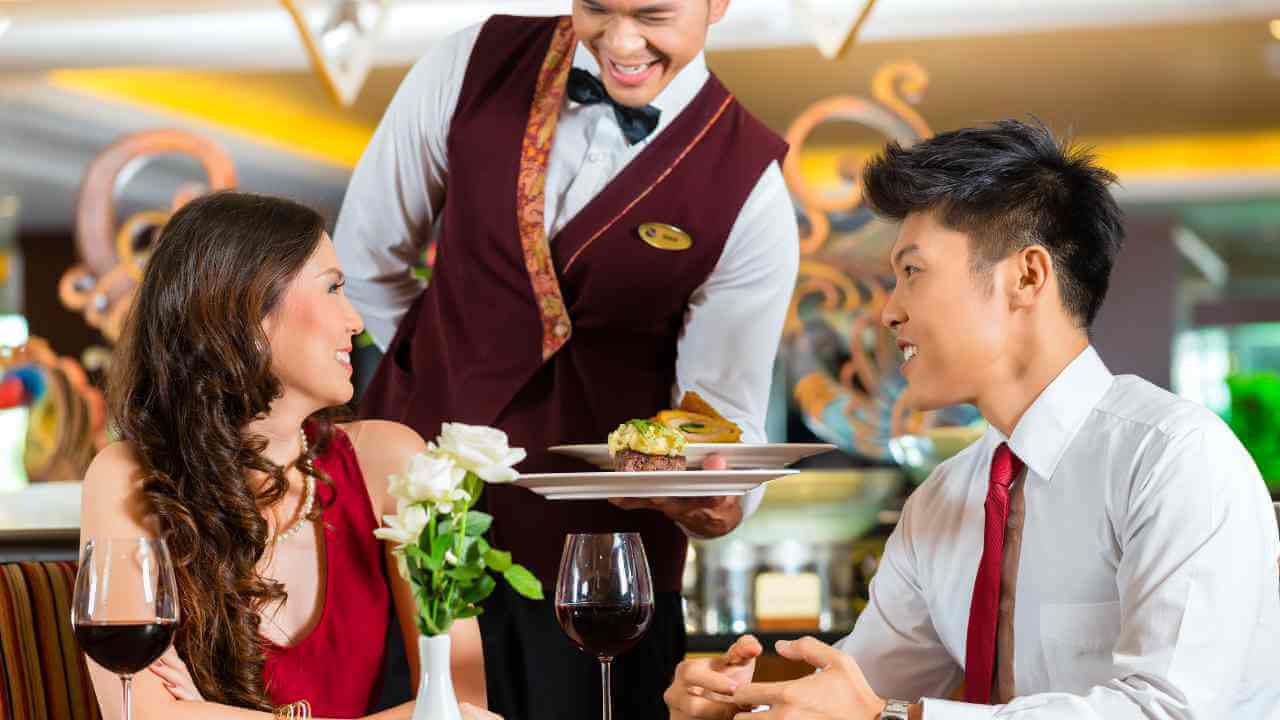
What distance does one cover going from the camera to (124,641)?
4.38ft

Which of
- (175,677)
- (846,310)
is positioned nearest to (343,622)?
(175,677)

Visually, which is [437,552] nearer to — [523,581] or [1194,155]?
[523,581]

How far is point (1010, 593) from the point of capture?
1732 millimetres

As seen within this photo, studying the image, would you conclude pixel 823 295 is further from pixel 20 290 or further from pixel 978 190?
pixel 20 290

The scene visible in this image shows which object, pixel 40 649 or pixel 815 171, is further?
pixel 815 171

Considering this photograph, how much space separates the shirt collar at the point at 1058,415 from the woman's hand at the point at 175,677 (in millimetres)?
1038

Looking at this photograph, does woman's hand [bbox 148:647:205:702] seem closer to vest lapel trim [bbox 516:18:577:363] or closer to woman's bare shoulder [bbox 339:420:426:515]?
woman's bare shoulder [bbox 339:420:426:515]

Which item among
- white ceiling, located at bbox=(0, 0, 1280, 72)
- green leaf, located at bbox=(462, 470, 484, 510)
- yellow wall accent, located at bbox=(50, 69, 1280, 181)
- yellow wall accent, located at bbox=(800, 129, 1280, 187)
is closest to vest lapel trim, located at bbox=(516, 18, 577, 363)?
green leaf, located at bbox=(462, 470, 484, 510)

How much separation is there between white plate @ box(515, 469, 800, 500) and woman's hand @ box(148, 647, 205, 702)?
0.46 m

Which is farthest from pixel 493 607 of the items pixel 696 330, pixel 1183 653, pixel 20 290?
pixel 20 290

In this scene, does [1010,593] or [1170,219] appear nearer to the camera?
[1010,593]

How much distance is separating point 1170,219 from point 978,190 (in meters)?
3.58

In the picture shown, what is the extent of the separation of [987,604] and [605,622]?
51 centimetres

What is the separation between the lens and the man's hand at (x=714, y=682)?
62.8 inches
